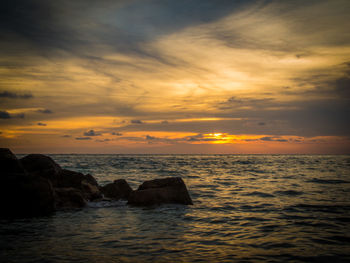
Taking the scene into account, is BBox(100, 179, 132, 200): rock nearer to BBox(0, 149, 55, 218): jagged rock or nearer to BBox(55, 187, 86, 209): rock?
BBox(55, 187, 86, 209): rock

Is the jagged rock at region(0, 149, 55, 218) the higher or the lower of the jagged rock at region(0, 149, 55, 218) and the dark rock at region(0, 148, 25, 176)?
the lower

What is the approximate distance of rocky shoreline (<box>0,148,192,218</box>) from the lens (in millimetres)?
10133

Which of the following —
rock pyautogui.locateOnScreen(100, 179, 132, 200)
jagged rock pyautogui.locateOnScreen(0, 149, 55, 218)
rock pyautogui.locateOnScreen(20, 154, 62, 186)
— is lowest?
rock pyautogui.locateOnScreen(100, 179, 132, 200)

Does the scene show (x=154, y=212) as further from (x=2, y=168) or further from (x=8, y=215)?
(x=2, y=168)

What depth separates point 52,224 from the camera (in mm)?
9086

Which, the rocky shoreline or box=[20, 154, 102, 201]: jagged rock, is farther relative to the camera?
box=[20, 154, 102, 201]: jagged rock

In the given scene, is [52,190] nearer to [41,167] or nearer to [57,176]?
[57,176]

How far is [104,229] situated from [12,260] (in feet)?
10.2

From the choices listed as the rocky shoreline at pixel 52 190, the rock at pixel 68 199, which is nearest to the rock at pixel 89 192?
the rocky shoreline at pixel 52 190

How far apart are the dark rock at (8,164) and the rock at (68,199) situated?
6.31 ft

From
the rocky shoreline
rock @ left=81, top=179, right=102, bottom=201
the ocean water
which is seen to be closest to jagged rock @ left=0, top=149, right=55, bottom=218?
the rocky shoreline

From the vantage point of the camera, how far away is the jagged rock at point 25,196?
32.9ft

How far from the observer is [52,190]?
36.0ft

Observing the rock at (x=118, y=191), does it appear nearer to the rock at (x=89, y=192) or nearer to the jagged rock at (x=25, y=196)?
the rock at (x=89, y=192)
